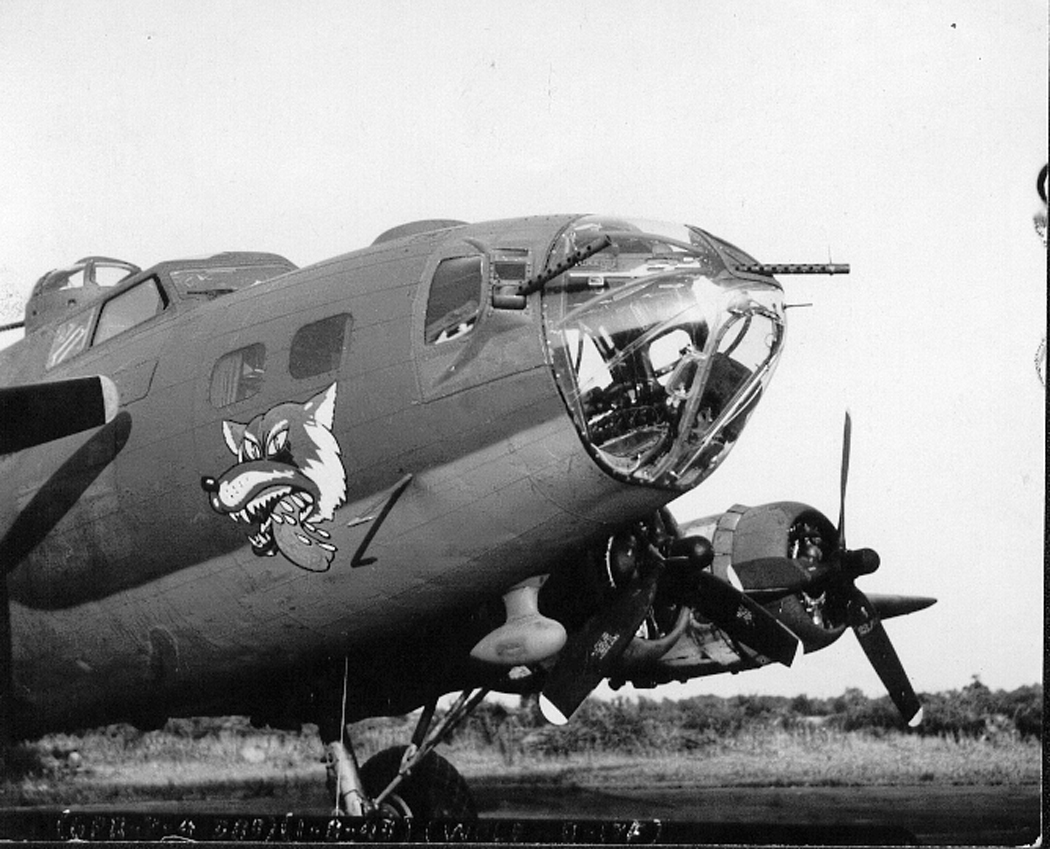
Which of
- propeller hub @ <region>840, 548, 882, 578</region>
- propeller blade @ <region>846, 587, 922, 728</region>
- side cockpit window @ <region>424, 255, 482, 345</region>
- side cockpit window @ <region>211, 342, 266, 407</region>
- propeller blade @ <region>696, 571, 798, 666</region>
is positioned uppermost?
side cockpit window @ <region>424, 255, 482, 345</region>

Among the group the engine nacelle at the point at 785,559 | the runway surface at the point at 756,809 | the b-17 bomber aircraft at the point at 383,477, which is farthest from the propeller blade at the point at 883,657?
the b-17 bomber aircraft at the point at 383,477

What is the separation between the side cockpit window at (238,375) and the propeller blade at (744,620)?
405 cm

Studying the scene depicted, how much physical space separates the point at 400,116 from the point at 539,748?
9.47m

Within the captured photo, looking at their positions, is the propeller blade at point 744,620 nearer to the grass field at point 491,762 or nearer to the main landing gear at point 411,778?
the main landing gear at point 411,778

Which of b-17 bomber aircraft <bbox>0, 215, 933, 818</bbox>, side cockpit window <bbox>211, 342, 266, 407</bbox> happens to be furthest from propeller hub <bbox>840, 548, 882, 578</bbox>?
side cockpit window <bbox>211, 342, 266, 407</bbox>

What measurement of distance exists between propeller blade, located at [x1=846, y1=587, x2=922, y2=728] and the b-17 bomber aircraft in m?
1.23

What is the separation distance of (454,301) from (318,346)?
3.17 feet

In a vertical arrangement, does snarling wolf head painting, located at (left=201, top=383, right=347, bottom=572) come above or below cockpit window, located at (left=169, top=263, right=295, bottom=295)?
below

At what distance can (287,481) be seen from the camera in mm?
8273

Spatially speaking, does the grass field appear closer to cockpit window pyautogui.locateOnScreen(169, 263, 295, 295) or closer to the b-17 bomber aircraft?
the b-17 bomber aircraft

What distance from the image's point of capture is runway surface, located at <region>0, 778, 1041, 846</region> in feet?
38.8

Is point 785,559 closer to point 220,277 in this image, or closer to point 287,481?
point 287,481

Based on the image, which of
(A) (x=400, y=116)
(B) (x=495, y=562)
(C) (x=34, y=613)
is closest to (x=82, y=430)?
(C) (x=34, y=613)

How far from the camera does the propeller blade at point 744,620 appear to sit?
10.6 m
